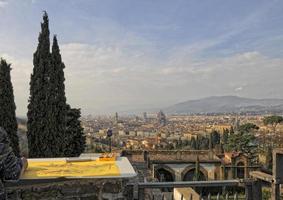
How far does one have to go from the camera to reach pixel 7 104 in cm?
1350

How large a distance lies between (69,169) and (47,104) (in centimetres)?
1082

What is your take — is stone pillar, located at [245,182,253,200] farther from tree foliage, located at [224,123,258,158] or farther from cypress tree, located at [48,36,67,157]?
tree foliage, located at [224,123,258,158]

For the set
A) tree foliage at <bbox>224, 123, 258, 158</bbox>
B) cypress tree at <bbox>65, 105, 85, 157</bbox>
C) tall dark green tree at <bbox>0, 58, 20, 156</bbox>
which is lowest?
tree foliage at <bbox>224, 123, 258, 158</bbox>

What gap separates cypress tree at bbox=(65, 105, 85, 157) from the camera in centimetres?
1523

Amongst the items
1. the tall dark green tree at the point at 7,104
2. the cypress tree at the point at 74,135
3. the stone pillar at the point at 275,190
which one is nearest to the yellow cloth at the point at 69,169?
the stone pillar at the point at 275,190

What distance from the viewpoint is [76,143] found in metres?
16.1

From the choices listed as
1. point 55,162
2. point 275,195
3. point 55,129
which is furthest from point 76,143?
point 275,195

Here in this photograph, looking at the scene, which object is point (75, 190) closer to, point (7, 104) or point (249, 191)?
point (249, 191)

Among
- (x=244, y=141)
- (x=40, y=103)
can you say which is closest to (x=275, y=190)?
(x=40, y=103)

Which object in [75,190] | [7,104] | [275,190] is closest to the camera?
[75,190]

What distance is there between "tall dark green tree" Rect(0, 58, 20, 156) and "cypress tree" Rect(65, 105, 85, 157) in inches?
87.7

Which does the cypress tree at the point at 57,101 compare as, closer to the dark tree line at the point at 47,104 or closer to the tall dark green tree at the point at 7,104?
the dark tree line at the point at 47,104

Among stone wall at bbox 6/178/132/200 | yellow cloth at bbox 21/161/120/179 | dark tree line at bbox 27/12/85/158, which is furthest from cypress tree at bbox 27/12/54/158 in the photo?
stone wall at bbox 6/178/132/200

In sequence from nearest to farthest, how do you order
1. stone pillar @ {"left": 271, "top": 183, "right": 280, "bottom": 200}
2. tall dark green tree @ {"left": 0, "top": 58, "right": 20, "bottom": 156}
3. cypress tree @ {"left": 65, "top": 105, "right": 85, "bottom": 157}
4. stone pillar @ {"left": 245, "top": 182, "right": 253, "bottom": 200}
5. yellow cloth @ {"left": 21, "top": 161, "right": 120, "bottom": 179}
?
yellow cloth @ {"left": 21, "top": 161, "right": 120, "bottom": 179} → stone pillar @ {"left": 271, "top": 183, "right": 280, "bottom": 200} → stone pillar @ {"left": 245, "top": 182, "right": 253, "bottom": 200} → tall dark green tree @ {"left": 0, "top": 58, "right": 20, "bottom": 156} → cypress tree @ {"left": 65, "top": 105, "right": 85, "bottom": 157}
